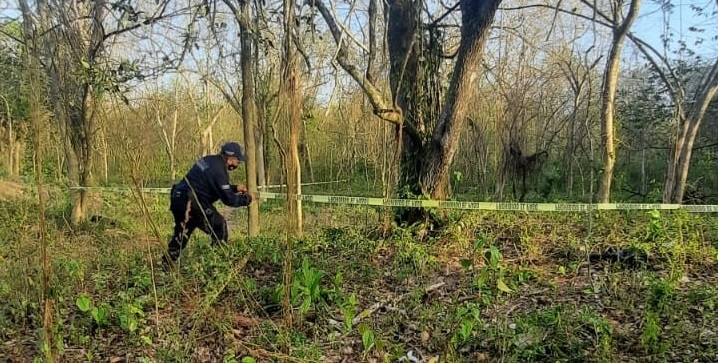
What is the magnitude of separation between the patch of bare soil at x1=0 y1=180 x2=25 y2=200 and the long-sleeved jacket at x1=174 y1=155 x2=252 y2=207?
6.97m

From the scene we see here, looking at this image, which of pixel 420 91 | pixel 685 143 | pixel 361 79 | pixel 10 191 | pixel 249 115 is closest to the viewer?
pixel 361 79

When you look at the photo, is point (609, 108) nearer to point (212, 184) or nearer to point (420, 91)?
point (420, 91)

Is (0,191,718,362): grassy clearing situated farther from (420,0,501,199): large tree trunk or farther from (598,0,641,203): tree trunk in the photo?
(598,0,641,203): tree trunk

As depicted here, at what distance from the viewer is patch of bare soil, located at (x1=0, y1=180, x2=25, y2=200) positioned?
10.2m

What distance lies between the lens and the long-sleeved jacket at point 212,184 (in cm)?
508

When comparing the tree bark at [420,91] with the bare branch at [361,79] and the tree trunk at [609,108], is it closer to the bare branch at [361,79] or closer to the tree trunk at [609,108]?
the bare branch at [361,79]

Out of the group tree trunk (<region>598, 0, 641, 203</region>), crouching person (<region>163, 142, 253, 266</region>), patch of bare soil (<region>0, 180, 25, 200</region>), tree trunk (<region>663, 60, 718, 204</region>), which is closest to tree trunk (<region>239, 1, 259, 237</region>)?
crouching person (<region>163, 142, 253, 266</region>)

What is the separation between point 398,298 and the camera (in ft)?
13.4

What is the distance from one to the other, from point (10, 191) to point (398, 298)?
10.4 metres

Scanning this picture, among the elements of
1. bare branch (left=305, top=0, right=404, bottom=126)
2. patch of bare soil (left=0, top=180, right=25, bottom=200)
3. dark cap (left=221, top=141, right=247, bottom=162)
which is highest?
bare branch (left=305, top=0, right=404, bottom=126)

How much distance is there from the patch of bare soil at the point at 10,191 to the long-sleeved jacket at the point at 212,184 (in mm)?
6965

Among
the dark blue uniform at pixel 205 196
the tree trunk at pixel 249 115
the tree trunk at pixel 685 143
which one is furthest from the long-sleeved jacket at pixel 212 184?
the tree trunk at pixel 685 143

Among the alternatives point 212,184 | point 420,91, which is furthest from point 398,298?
point 420,91

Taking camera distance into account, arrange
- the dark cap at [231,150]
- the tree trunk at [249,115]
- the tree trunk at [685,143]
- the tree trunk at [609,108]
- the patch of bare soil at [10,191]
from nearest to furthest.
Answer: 1. the dark cap at [231,150]
2. the tree trunk at [249,115]
3. the tree trunk at [609,108]
4. the tree trunk at [685,143]
5. the patch of bare soil at [10,191]
